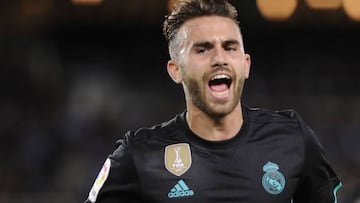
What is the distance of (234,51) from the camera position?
120 inches

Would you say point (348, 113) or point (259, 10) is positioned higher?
point (259, 10)

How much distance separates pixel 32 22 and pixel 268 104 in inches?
131

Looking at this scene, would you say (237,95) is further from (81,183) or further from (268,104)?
(268,104)

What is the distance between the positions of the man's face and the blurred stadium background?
18.7 ft

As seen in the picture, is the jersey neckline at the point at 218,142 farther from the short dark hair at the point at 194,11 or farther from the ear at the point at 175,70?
the short dark hair at the point at 194,11

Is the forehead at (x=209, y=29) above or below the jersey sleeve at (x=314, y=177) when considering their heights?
above

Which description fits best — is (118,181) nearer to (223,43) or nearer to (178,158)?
(178,158)

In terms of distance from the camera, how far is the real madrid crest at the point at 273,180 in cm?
306

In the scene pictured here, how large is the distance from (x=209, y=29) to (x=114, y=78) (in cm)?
900

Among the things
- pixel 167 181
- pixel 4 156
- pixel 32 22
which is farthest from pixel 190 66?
pixel 32 22

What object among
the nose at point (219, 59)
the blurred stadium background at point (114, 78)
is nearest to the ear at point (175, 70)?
the nose at point (219, 59)

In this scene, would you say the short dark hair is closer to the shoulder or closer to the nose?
the nose

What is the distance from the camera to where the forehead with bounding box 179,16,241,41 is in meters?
3.09

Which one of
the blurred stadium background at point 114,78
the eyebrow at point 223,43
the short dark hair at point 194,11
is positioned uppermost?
the short dark hair at point 194,11
